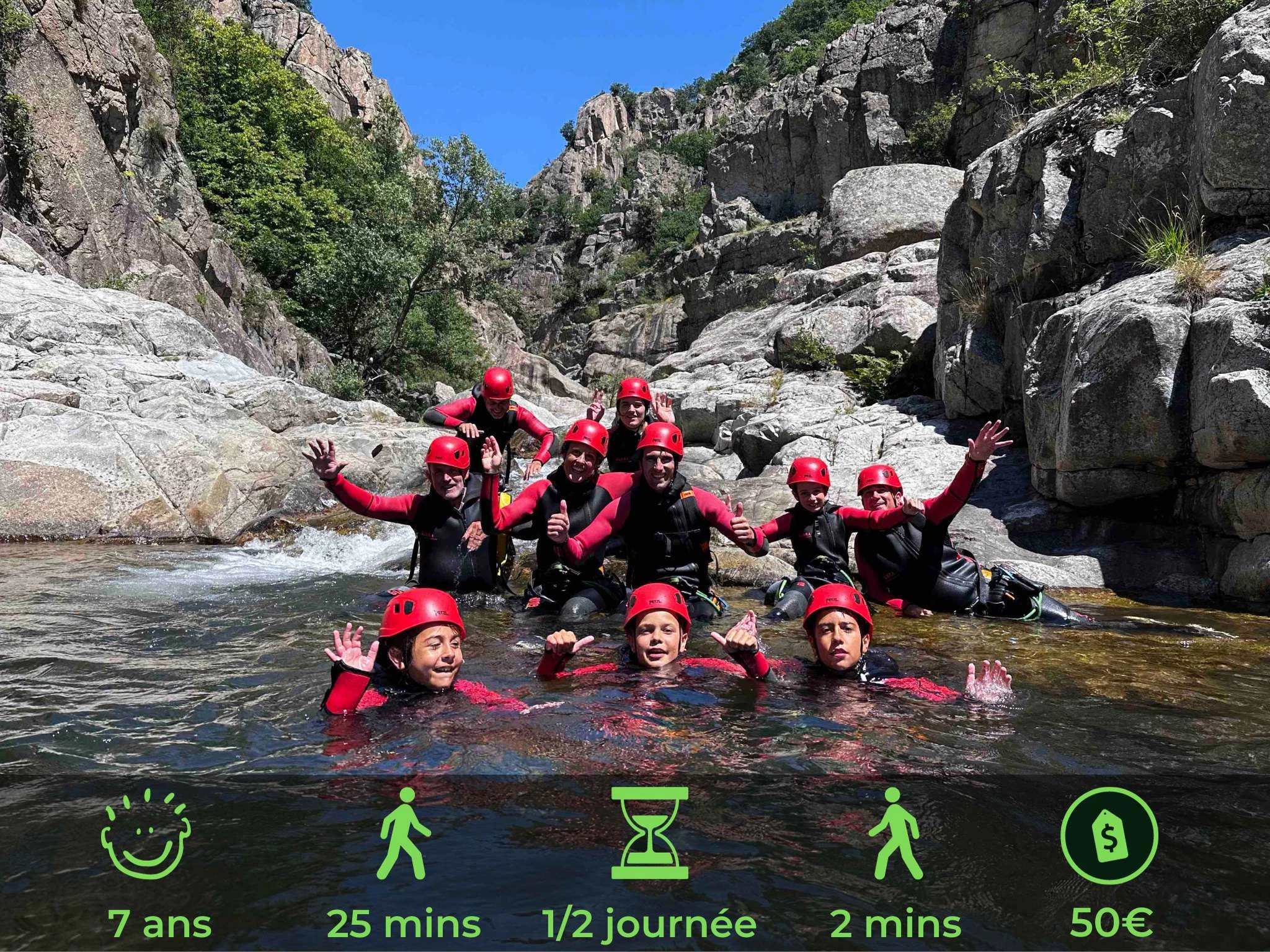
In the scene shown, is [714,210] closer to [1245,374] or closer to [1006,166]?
[1006,166]

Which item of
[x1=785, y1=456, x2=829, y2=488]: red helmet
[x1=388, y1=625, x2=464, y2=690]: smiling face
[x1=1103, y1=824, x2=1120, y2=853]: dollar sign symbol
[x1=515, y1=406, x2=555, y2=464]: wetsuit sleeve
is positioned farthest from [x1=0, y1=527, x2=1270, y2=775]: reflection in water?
[x1=515, y1=406, x2=555, y2=464]: wetsuit sleeve

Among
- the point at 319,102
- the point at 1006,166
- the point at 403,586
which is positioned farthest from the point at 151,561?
the point at 319,102

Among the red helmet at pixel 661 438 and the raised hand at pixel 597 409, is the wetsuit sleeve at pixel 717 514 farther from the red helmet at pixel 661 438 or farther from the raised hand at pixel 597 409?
the raised hand at pixel 597 409

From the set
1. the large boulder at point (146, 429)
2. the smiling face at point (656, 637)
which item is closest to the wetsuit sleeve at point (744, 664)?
the smiling face at point (656, 637)

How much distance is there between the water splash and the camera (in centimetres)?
982

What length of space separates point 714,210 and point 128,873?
39.8m

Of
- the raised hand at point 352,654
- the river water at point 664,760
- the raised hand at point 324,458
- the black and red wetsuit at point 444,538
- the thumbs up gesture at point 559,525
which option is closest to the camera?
the river water at point 664,760

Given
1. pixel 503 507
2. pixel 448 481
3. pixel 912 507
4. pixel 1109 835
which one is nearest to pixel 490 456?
pixel 503 507

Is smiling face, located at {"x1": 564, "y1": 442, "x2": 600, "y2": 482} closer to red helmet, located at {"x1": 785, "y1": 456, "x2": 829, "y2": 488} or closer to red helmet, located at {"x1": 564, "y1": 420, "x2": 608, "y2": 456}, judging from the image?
red helmet, located at {"x1": 564, "y1": 420, "x2": 608, "y2": 456}

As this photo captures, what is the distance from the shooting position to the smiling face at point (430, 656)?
4.67m

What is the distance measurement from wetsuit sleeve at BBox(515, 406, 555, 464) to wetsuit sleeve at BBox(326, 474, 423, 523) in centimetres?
177

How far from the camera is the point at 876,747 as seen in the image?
13.4ft

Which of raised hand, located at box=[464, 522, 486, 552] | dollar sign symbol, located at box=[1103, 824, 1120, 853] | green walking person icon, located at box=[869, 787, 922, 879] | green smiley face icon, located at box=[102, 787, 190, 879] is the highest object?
raised hand, located at box=[464, 522, 486, 552]

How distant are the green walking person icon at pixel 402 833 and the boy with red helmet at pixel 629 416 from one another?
Result: 5478mm
